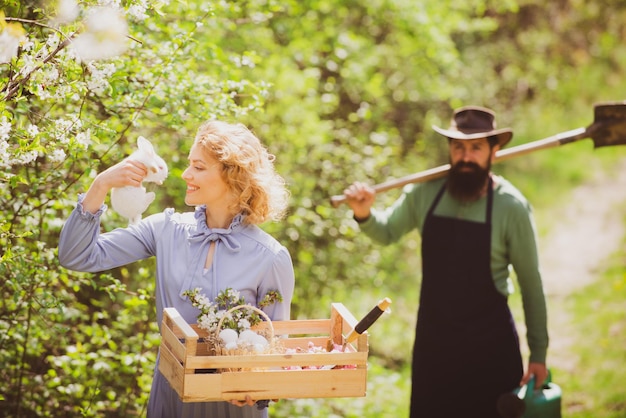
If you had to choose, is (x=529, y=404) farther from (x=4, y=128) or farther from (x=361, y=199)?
(x=4, y=128)

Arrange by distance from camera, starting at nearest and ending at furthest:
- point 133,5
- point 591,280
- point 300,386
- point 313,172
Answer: point 300,386 → point 133,5 → point 313,172 → point 591,280

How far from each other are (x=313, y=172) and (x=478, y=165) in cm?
216

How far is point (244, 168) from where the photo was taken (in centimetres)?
299

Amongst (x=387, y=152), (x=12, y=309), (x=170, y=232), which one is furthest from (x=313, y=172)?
(x=170, y=232)

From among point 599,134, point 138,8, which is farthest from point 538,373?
point 138,8

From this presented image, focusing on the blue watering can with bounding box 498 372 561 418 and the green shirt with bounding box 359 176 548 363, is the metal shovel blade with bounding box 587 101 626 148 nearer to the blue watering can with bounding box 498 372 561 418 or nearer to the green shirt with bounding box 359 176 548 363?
the green shirt with bounding box 359 176 548 363

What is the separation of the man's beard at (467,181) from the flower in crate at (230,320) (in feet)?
5.83

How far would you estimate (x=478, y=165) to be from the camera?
438 cm

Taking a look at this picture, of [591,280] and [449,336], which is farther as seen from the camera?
[591,280]

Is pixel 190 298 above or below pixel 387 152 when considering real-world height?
below

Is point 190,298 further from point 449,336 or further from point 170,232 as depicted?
point 449,336

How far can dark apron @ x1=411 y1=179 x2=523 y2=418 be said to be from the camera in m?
4.25

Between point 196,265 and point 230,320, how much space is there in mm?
286

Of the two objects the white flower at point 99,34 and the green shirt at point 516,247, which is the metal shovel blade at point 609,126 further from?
the white flower at point 99,34
